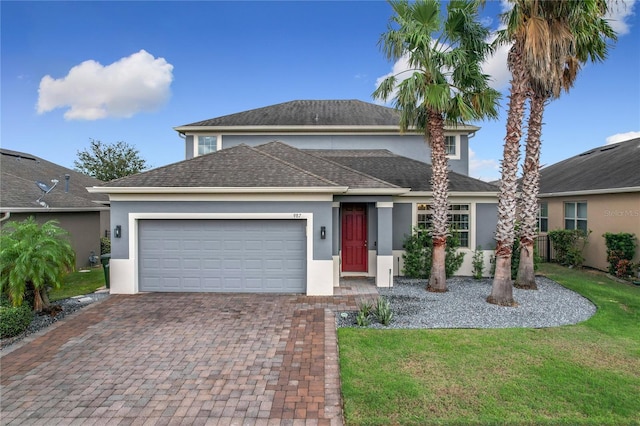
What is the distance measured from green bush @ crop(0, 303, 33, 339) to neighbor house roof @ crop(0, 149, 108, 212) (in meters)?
5.64

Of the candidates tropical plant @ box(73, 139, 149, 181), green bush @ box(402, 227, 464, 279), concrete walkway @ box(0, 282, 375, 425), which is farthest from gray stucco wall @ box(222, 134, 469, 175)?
tropical plant @ box(73, 139, 149, 181)

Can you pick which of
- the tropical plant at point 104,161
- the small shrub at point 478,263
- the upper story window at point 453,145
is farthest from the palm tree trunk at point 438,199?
the tropical plant at point 104,161

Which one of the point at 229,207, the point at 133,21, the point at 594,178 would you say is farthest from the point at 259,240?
the point at 594,178

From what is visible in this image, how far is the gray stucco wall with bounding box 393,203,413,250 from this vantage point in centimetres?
1173

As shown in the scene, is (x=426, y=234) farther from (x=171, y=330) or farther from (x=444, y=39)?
(x=171, y=330)

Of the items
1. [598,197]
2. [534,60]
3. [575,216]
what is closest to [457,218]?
[534,60]

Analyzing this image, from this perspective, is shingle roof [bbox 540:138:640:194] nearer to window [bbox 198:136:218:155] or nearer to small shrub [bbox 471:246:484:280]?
small shrub [bbox 471:246:484:280]

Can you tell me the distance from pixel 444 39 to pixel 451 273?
767 cm

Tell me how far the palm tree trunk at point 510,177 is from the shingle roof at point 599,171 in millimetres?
6785

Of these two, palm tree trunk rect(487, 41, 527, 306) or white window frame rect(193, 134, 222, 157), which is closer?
palm tree trunk rect(487, 41, 527, 306)

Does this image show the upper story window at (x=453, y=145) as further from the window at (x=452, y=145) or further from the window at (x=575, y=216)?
the window at (x=575, y=216)

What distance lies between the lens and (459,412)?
12.9 ft

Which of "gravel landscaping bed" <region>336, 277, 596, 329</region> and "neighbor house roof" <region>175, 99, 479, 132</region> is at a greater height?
"neighbor house roof" <region>175, 99, 479, 132</region>

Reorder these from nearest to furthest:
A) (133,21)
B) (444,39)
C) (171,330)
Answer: (171,330)
(444,39)
(133,21)
